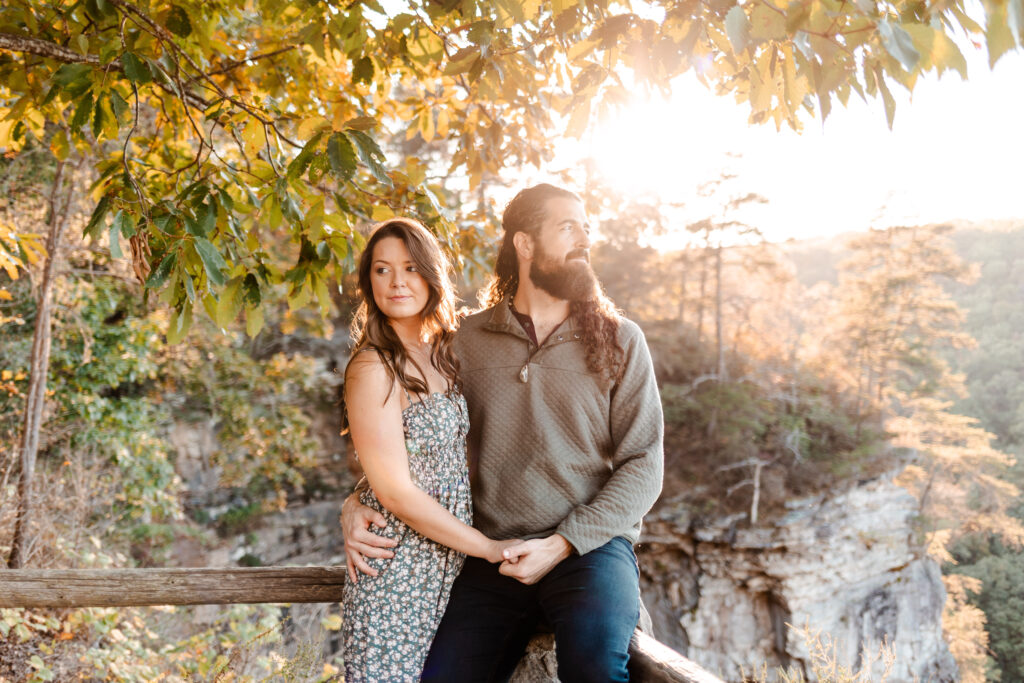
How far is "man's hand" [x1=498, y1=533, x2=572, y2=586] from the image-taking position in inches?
65.1

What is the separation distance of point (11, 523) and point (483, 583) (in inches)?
164

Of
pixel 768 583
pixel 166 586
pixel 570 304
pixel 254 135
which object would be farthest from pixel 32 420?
pixel 768 583

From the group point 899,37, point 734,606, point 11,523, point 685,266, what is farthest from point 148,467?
point 685,266

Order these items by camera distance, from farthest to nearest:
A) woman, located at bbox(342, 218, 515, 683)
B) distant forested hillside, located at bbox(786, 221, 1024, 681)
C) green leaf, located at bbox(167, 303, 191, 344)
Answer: distant forested hillside, located at bbox(786, 221, 1024, 681) < green leaf, located at bbox(167, 303, 191, 344) < woman, located at bbox(342, 218, 515, 683)

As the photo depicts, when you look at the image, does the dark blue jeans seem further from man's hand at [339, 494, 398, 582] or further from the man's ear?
the man's ear

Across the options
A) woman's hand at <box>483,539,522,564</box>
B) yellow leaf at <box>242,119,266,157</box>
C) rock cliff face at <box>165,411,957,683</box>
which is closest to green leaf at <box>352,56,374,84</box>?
yellow leaf at <box>242,119,266,157</box>

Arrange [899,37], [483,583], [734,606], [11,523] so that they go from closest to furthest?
[899,37] < [483,583] < [11,523] < [734,606]

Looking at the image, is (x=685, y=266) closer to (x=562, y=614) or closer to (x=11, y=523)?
(x=11, y=523)

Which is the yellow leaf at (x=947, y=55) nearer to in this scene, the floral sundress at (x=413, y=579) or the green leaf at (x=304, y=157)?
the floral sundress at (x=413, y=579)

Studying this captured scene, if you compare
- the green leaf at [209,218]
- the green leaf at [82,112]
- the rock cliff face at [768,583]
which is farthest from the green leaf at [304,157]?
the rock cliff face at [768,583]

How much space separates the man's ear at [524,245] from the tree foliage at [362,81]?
0.30 metres

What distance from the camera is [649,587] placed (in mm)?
12992

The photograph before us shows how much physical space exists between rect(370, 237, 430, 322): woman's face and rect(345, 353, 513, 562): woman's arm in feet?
0.56

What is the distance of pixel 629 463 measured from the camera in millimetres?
1819
